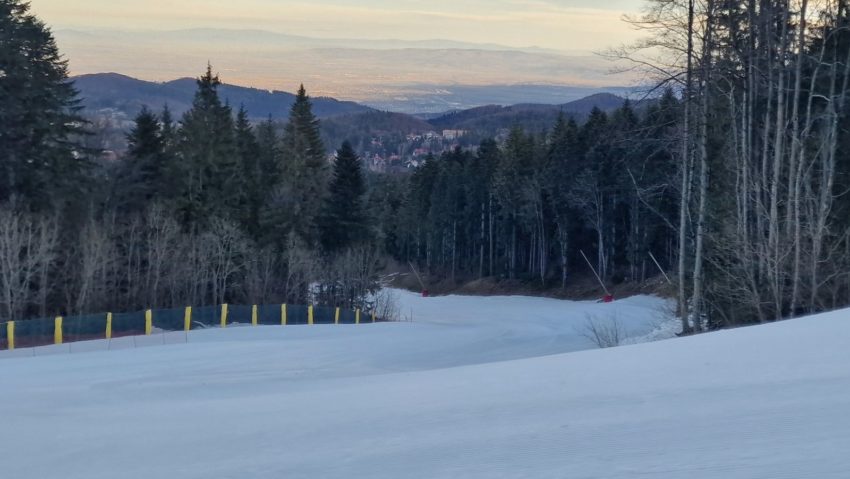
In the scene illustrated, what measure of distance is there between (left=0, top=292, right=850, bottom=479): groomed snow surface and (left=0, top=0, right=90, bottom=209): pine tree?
2017cm

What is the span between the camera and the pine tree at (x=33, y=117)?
32.5m

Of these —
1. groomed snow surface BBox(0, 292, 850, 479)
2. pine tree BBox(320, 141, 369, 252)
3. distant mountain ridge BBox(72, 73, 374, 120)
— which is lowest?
groomed snow surface BBox(0, 292, 850, 479)

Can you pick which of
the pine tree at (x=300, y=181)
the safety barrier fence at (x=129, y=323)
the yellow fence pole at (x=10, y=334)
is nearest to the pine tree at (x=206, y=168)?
the pine tree at (x=300, y=181)

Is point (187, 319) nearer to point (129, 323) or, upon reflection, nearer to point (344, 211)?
point (129, 323)

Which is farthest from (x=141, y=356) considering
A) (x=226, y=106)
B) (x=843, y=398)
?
(x=226, y=106)

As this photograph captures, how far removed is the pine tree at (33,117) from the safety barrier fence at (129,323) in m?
10.7

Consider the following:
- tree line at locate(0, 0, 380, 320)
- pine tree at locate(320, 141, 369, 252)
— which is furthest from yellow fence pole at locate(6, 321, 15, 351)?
pine tree at locate(320, 141, 369, 252)

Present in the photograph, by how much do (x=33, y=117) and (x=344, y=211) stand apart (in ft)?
68.0

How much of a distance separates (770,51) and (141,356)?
15.6 m

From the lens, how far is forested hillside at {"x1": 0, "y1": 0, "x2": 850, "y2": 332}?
1878cm

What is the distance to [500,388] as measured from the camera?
10516 mm

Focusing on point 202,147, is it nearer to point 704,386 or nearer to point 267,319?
point 267,319

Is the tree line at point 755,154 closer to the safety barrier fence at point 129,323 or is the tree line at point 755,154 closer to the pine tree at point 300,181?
the safety barrier fence at point 129,323

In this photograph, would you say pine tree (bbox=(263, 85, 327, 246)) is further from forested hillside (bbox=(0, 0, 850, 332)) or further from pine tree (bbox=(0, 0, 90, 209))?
pine tree (bbox=(0, 0, 90, 209))
